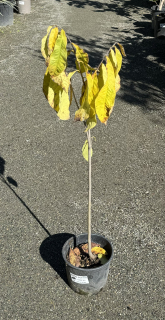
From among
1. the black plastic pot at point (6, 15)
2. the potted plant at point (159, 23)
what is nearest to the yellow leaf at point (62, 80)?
the potted plant at point (159, 23)

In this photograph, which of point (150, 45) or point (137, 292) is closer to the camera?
point (137, 292)

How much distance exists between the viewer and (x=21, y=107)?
545 cm

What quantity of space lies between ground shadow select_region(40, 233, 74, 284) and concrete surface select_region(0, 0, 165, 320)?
10 millimetres

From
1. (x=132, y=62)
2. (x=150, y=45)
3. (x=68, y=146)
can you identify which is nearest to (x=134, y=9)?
(x=150, y=45)

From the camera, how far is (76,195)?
3766 mm

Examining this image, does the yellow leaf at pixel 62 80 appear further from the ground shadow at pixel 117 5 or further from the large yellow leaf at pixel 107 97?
the ground shadow at pixel 117 5

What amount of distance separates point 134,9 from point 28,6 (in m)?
3.51

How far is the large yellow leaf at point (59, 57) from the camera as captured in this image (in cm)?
152

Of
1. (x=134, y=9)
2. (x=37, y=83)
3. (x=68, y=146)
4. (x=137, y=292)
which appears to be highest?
(x=134, y=9)

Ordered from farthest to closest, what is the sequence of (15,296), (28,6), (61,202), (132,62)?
(28,6), (132,62), (61,202), (15,296)

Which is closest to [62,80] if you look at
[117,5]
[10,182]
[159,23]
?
[10,182]

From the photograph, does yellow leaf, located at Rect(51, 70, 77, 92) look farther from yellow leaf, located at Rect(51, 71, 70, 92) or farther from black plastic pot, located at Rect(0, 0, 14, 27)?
black plastic pot, located at Rect(0, 0, 14, 27)

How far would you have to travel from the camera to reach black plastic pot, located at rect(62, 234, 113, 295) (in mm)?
2474

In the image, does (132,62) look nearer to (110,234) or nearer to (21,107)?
(21,107)
